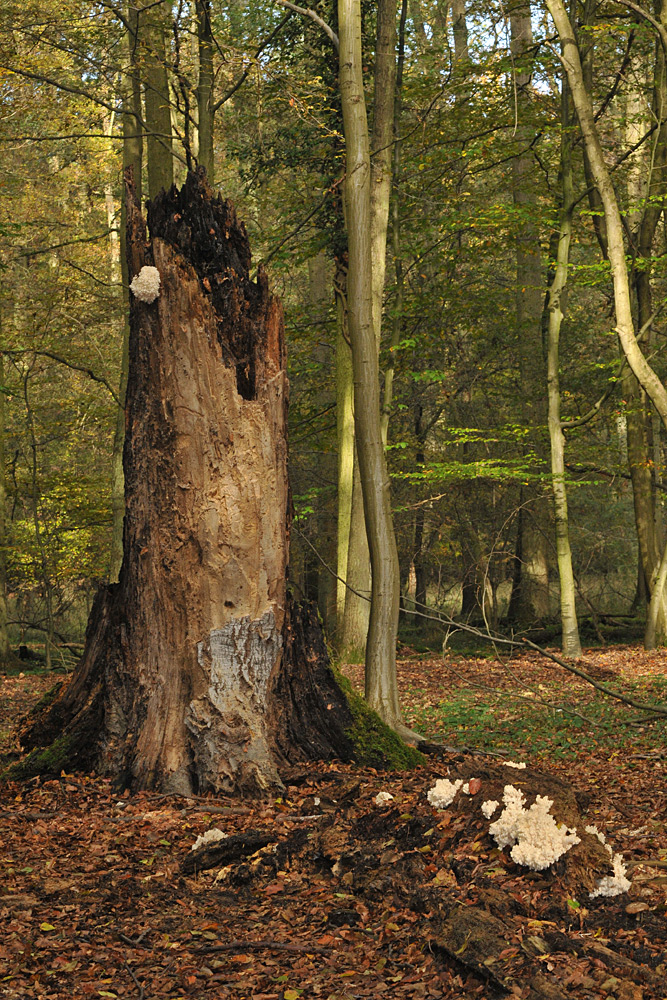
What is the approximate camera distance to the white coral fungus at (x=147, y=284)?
563 cm

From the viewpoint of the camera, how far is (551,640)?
16.5 metres

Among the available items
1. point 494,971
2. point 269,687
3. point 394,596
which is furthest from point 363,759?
point 494,971

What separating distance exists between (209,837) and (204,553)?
6.07 ft

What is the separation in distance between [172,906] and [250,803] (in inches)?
51.7

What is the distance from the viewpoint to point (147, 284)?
222 inches

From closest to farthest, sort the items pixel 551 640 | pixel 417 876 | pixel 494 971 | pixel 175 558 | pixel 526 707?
pixel 494 971
pixel 417 876
pixel 175 558
pixel 526 707
pixel 551 640

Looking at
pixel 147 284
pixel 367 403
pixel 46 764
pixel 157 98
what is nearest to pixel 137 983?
pixel 46 764

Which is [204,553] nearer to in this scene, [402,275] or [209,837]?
[209,837]

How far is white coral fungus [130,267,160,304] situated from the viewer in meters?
5.63

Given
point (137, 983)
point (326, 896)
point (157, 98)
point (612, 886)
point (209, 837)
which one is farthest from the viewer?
point (157, 98)

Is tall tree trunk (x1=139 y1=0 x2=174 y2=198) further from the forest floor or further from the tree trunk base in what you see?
the forest floor

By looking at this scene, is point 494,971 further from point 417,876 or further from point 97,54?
point 97,54

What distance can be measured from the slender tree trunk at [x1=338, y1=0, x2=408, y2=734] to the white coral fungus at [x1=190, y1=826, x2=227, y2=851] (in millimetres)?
2848

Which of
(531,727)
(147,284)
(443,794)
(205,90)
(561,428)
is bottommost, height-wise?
(531,727)
